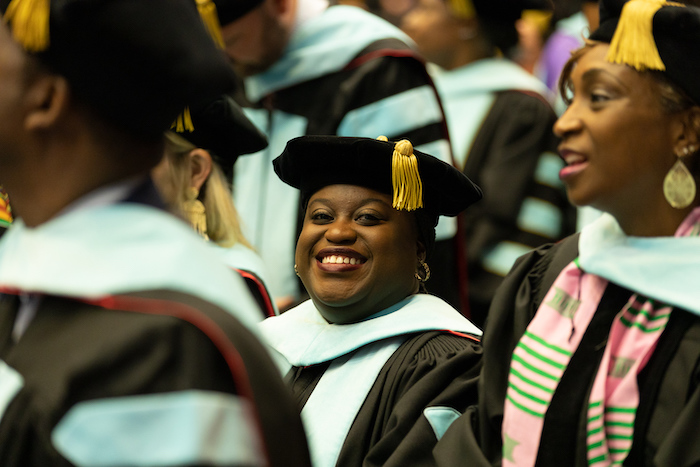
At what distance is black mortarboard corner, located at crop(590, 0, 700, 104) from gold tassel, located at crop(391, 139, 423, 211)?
2.50 feet

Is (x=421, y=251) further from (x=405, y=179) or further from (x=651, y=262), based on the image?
(x=651, y=262)

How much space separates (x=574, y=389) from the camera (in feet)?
8.39

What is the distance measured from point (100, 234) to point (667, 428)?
1.56 meters

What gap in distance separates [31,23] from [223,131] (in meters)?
2.17

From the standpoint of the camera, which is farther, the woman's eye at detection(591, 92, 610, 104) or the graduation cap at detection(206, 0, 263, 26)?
the graduation cap at detection(206, 0, 263, 26)

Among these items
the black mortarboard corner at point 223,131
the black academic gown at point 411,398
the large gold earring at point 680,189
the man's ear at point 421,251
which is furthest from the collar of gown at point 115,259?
the black mortarboard corner at point 223,131

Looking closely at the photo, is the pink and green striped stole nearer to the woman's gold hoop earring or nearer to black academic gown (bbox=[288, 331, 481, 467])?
black academic gown (bbox=[288, 331, 481, 467])

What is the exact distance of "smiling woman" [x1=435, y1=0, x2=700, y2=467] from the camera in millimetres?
2461

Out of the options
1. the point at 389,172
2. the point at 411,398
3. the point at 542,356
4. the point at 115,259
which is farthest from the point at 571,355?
the point at 115,259

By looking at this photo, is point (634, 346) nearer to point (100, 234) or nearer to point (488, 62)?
point (100, 234)

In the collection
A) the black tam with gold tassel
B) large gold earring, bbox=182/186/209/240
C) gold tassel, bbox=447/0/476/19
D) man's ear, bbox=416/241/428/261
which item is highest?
Result: the black tam with gold tassel

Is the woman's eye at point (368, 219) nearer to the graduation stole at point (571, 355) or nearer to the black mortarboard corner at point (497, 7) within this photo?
the graduation stole at point (571, 355)

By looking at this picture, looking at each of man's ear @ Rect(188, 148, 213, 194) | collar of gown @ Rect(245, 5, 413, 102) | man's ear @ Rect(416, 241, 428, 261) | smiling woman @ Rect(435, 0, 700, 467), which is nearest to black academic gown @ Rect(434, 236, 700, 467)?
smiling woman @ Rect(435, 0, 700, 467)

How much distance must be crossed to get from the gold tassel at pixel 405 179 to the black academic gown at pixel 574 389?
16.5 inches
